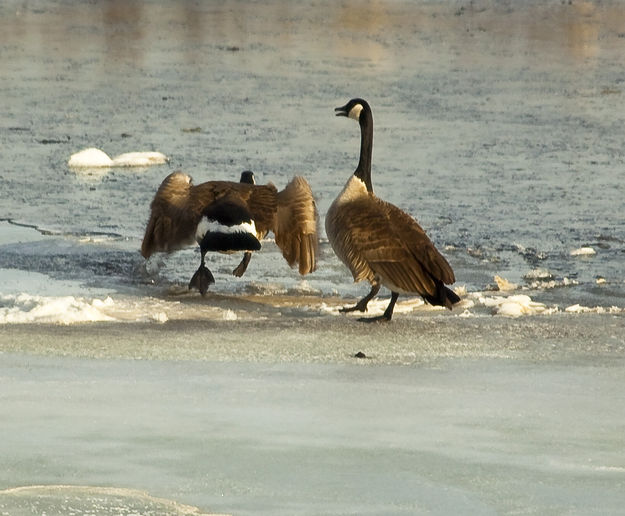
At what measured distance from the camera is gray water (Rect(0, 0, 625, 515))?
4508mm

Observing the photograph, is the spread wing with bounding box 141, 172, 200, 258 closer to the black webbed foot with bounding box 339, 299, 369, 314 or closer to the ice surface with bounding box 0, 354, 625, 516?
the black webbed foot with bounding box 339, 299, 369, 314

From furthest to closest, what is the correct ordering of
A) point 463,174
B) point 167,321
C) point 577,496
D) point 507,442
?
point 463,174, point 167,321, point 507,442, point 577,496

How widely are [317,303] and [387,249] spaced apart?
629 millimetres

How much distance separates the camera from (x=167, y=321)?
22.6ft

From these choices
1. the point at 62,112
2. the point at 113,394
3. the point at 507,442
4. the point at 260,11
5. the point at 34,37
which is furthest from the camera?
the point at 260,11

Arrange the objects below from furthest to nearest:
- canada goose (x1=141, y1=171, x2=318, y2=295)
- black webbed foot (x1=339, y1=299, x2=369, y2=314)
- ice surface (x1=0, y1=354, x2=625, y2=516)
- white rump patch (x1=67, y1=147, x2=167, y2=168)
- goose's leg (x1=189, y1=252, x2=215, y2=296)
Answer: white rump patch (x1=67, y1=147, x2=167, y2=168)
canada goose (x1=141, y1=171, x2=318, y2=295)
goose's leg (x1=189, y1=252, x2=215, y2=296)
black webbed foot (x1=339, y1=299, x2=369, y2=314)
ice surface (x1=0, y1=354, x2=625, y2=516)

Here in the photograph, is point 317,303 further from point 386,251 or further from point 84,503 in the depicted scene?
point 84,503

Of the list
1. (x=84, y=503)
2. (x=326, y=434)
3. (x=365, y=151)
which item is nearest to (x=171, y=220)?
(x=365, y=151)

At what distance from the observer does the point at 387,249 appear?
23.4 ft

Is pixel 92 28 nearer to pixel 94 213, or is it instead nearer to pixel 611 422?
pixel 94 213

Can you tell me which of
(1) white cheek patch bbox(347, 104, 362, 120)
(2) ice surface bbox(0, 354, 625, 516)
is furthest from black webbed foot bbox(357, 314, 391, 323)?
(1) white cheek patch bbox(347, 104, 362, 120)

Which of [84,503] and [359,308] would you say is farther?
[359,308]

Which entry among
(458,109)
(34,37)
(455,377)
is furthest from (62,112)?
(455,377)

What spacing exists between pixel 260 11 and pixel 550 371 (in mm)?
19207
